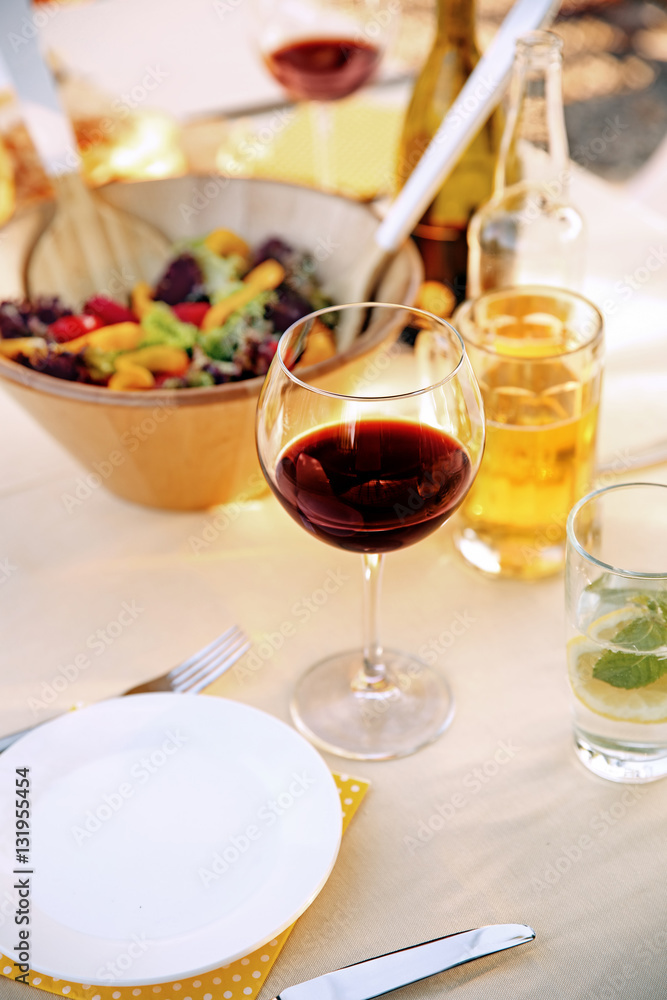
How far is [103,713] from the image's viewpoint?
0.68m

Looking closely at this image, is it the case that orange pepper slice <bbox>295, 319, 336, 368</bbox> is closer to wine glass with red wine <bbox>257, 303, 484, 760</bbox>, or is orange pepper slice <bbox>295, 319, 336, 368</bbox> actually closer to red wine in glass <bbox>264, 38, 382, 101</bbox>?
wine glass with red wine <bbox>257, 303, 484, 760</bbox>

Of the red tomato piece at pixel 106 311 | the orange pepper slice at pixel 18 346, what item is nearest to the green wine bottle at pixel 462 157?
the red tomato piece at pixel 106 311

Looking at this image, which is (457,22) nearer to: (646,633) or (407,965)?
(646,633)

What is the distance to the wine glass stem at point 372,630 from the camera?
73cm

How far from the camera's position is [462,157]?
3.99 ft

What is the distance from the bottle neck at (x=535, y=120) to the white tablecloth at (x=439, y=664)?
0.26 m

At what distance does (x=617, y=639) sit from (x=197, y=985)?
350mm

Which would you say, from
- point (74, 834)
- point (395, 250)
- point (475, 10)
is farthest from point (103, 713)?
point (475, 10)

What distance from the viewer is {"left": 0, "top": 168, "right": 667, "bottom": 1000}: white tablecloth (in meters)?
0.60

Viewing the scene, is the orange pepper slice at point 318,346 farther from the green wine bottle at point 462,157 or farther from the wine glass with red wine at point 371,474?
the green wine bottle at point 462,157

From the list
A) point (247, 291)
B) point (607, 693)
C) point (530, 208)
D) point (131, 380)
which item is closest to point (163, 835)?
point (607, 693)

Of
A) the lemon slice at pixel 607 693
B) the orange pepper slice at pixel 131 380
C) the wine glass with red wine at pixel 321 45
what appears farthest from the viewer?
the wine glass with red wine at pixel 321 45

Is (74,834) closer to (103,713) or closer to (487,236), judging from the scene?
(103,713)

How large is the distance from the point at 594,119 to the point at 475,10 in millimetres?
2865
